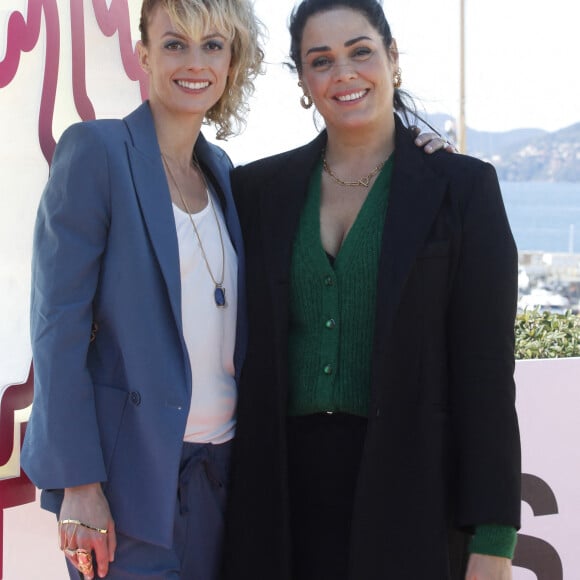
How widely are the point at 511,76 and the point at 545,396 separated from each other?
30580 mm

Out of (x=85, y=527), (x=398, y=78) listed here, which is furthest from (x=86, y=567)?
(x=398, y=78)

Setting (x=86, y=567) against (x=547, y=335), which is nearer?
(x=86, y=567)

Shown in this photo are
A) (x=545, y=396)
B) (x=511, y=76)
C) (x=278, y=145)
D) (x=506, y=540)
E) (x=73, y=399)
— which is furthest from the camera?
(x=511, y=76)

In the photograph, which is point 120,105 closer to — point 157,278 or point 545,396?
point 157,278

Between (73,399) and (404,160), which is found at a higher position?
(404,160)

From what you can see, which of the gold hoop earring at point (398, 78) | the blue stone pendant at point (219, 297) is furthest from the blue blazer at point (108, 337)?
the gold hoop earring at point (398, 78)

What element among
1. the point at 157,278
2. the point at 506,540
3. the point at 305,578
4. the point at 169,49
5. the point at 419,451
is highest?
the point at 169,49

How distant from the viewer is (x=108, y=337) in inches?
74.8

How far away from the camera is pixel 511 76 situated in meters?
31.9

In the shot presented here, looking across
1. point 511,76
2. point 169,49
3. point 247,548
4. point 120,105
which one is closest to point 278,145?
point 120,105

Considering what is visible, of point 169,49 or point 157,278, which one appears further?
point 169,49

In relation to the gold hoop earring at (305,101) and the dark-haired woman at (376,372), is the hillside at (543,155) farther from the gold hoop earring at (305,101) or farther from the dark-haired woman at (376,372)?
the dark-haired woman at (376,372)

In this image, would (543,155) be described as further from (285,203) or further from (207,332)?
(207,332)

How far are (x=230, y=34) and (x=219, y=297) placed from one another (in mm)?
634
